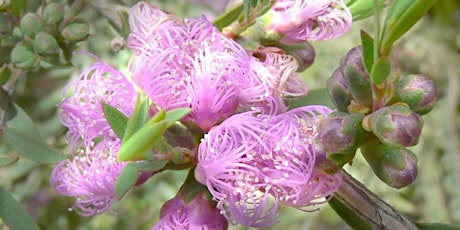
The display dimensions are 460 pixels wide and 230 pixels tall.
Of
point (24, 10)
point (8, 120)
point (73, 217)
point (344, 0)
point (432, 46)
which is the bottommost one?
point (73, 217)

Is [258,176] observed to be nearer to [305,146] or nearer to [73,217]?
[305,146]

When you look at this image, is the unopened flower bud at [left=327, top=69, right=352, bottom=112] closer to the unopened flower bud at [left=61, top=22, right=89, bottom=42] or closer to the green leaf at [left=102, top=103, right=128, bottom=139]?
the green leaf at [left=102, top=103, right=128, bottom=139]

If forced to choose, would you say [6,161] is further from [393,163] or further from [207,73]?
[393,163]

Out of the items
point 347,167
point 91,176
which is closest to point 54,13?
point 91,176

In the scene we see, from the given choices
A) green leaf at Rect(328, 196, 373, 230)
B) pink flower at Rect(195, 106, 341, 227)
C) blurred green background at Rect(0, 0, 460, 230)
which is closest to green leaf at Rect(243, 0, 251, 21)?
pink flower at Rect(195, 106, 341, 227)

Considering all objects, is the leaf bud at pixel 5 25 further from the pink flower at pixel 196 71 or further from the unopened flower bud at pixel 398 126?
the unopened flower bud at pixel 398 126

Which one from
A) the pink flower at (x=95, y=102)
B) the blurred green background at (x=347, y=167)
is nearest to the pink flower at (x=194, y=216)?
the pink flower at (x=95, y=102)

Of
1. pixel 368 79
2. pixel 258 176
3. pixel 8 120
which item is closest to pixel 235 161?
pixel 258 176
